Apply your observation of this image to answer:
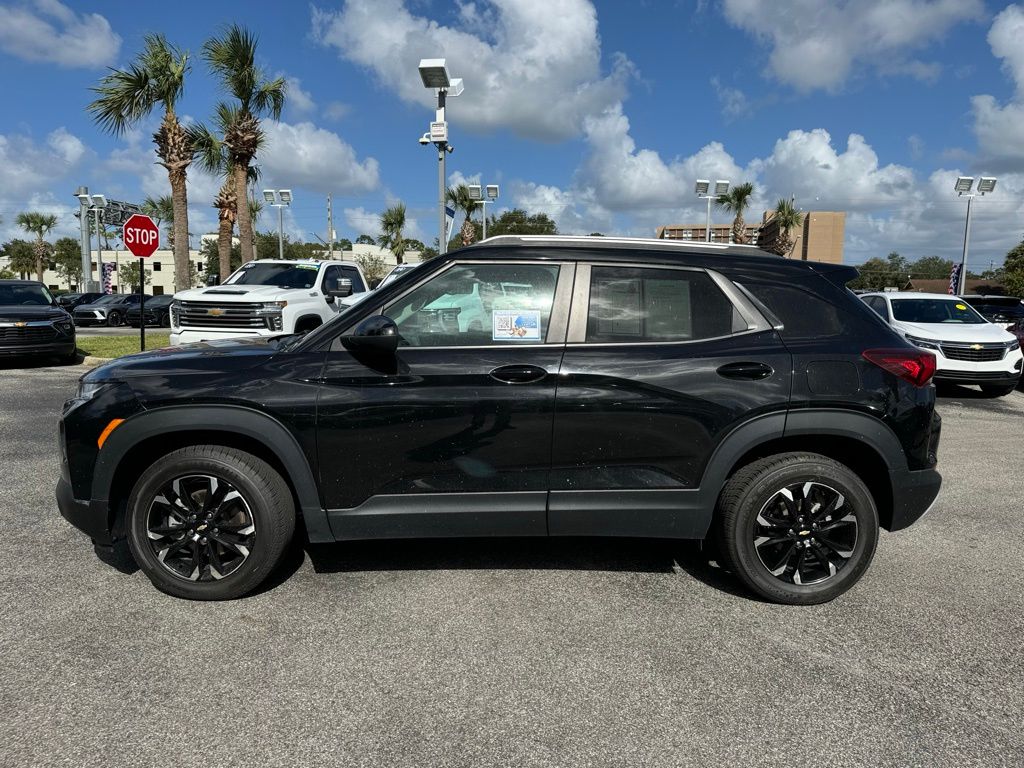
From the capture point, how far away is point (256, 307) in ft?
34.5

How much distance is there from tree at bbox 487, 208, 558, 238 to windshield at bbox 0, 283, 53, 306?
3836 cm

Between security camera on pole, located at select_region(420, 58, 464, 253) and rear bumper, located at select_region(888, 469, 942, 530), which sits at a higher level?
security camera on pole, located at select_region(420, 58, 464, 253)

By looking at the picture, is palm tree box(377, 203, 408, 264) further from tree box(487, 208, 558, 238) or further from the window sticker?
the window sticker

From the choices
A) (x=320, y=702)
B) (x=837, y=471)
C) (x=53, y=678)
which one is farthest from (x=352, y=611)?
(x=837, y=471)

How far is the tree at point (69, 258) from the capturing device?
86.5 metres

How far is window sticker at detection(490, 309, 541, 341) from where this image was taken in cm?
339

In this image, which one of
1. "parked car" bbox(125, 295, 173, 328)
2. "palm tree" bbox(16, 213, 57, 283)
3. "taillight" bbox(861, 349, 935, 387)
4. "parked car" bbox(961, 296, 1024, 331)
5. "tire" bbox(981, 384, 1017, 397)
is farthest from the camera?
"palm tree" bbox(16, 213, 57, 283)

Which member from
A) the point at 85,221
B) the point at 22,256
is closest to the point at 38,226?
the point at 22,256

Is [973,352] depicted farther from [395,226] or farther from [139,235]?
[395,226]

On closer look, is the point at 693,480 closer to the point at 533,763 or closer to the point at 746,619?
the point at 746,619

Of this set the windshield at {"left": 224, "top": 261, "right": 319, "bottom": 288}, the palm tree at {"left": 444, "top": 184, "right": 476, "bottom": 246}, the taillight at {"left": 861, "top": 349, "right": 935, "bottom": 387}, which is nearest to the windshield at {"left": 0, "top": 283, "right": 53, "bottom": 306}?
the windshield at {"left": 224, "top": 261, "right": 319, "bottom": 288}

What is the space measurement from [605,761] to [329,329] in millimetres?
2254

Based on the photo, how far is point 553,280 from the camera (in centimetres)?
347

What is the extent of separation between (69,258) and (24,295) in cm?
8702
